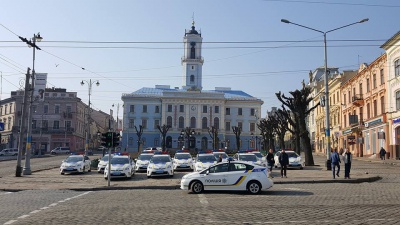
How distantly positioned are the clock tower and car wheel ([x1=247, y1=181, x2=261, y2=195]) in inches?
3349

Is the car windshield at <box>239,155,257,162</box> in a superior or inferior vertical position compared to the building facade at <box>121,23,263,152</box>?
inferior

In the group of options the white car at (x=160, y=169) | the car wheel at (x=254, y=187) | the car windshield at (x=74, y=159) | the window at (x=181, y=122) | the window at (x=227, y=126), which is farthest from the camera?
the window at (x=227, y=126)

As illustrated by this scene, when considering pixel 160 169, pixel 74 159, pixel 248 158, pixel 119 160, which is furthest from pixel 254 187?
pixel 74 159

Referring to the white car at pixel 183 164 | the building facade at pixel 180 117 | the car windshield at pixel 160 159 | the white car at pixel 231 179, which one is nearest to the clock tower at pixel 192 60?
the building facade at pixel 180 117

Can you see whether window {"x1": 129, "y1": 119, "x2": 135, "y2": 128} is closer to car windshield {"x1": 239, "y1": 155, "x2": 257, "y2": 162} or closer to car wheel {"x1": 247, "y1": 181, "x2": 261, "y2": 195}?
car windshield {"x1": 239, "y1": 155, "x2": 257, "y2": 162}

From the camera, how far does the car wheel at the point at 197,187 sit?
1789 cm

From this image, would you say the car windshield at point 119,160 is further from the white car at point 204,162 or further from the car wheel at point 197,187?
the car wheel at point 197,187

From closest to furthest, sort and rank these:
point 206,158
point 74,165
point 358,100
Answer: point 206,158 → point 74,165 → point 358,100

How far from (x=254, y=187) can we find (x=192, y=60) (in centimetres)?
8676

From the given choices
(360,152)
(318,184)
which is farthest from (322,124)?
(318,184)

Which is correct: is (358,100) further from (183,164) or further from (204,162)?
(204,162)

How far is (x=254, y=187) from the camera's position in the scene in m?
17.2

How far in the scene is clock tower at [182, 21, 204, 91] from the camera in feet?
337

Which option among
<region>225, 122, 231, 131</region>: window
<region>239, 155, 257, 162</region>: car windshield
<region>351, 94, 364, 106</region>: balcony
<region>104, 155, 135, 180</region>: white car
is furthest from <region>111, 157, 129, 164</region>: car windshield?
<region>225, 122, 231, 131</region>: window
